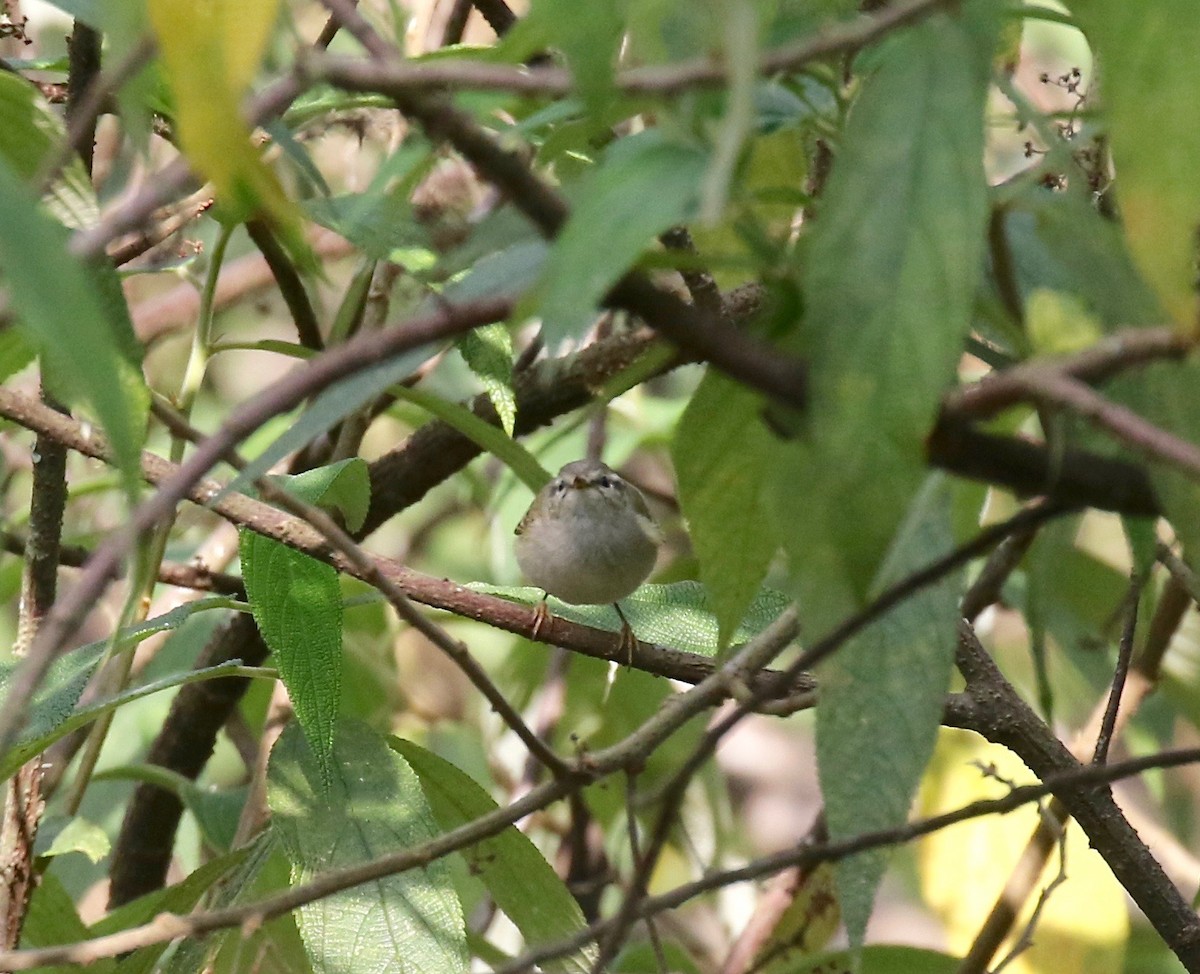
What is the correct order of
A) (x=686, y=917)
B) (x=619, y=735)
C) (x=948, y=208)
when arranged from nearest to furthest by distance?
(x=948, y=208) < (x=619, y=735) < (x=686, y=917)

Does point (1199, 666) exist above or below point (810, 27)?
above

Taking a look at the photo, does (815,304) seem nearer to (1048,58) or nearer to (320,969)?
(320,969)

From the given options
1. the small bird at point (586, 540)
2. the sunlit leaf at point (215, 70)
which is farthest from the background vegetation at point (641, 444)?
the small bird at point (586, 540)

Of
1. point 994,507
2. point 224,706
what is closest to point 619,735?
point 224,706

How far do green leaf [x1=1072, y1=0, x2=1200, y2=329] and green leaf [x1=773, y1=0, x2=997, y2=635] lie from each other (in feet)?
0.21

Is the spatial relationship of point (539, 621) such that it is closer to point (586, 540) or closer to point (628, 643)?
point (628, 643)

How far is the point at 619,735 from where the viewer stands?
2.55m

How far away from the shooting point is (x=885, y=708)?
768mm

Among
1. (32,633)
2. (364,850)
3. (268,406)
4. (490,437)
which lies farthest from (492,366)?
(268,406)

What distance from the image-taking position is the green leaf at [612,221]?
562 millimetres

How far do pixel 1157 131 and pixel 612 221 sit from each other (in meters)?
0.23

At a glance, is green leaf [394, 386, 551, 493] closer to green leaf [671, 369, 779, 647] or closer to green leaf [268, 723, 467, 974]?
green leaf [268, 723, 467, 974]

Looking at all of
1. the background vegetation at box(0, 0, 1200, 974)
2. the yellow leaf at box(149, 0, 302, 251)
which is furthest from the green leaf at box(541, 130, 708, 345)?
the yellow leaf at box(149, 0, 302, 251)

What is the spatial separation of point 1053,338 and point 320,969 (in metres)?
0.97
